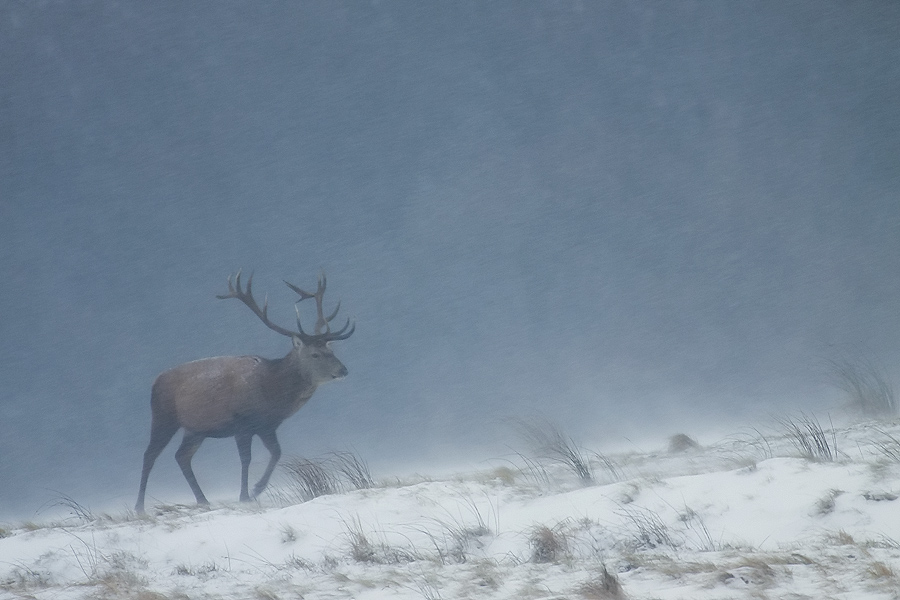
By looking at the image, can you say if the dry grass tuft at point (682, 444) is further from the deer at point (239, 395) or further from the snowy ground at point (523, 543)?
the deer at point (239, 395)

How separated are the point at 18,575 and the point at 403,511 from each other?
239 centimetres

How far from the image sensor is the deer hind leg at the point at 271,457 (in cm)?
702

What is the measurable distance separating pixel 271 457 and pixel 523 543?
4110 millimetres

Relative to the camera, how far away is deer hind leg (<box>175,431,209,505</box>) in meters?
7.31

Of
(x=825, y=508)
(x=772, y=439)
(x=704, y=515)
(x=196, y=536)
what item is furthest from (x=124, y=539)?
(x=772, y=439)

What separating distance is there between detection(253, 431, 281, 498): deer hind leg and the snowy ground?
1.37 metres

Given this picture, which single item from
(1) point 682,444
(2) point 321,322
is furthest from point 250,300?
(1) point 682,444

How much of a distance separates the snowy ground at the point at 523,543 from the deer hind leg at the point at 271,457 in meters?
1.37

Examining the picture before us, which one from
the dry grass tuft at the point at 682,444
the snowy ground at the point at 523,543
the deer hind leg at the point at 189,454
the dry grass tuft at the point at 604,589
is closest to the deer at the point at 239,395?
the deer hind leg at the point at 189,454

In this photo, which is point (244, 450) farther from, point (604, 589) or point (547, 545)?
point (604, 589)

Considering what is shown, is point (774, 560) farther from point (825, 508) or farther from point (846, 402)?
point (846, 402)

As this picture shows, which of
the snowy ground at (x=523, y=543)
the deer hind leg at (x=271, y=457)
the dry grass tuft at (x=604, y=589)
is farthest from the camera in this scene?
the deer hind leg at (x=271, y=457)

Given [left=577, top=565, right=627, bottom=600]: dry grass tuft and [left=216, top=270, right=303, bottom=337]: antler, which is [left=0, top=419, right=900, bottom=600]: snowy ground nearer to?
[left=577, top=565, right=627, bottom=600]: dry grass tuft

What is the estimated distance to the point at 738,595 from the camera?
9.00 feet
